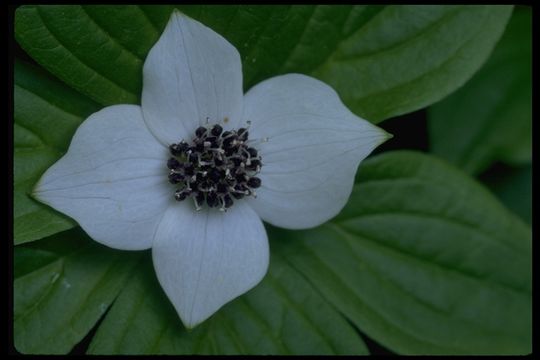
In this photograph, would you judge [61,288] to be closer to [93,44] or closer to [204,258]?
[204,258]

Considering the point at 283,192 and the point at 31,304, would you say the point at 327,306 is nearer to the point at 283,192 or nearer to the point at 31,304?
the point at 283,192

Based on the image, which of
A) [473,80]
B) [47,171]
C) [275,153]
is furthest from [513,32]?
[47,171]

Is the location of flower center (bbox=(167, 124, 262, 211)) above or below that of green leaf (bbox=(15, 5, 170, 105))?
below

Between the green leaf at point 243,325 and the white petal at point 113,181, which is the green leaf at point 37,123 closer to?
the white petal at point 113,181

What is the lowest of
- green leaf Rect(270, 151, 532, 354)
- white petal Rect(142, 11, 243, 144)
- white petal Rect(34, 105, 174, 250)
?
green leaf Rect(270, 151, 532, 354)

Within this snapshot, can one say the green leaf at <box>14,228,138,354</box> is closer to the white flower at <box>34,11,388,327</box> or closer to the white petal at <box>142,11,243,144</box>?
the white flower at <box>34,11,388,327</box>

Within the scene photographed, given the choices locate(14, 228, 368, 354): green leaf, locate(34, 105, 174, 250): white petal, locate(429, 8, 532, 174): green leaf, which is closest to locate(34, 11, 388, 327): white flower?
locate(34, 105, 174, 250): white petal
